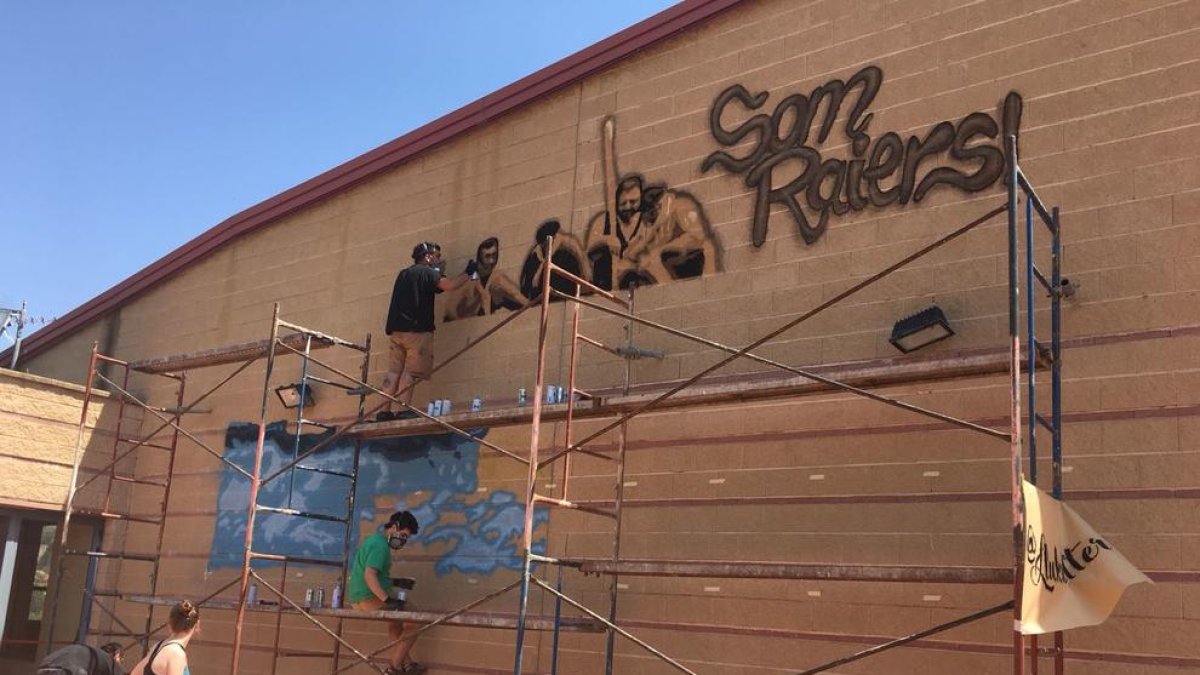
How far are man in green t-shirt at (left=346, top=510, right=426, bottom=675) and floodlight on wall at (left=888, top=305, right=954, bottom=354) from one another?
4371 mm

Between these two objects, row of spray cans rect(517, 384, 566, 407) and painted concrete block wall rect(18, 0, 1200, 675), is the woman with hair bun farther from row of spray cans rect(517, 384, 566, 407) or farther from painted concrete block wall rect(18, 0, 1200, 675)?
row of spray cans rect(517, 384, 566, 407)

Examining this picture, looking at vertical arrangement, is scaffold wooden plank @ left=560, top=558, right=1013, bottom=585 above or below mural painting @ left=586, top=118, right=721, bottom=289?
below

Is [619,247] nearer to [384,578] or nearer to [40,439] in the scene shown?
[384,578]

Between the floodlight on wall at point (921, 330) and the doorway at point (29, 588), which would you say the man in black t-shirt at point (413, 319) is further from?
the doorway at point (29, 588)

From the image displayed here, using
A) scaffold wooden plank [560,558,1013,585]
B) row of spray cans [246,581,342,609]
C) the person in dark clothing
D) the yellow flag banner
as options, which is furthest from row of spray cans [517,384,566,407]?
the yellow flag banner

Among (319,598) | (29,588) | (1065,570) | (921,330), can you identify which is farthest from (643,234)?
(29,588)

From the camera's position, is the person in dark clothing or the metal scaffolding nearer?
the metal scaffolding

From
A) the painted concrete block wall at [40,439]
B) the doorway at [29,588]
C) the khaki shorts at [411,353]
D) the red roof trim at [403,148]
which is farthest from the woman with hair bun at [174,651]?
the doorway at [29,588]

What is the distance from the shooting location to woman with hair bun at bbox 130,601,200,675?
6652mm

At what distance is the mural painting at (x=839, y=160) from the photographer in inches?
309

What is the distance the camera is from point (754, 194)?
8930 mm

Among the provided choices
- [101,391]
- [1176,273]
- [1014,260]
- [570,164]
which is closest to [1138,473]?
[1176,273]

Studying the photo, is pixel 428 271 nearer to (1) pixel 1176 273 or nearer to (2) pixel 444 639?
(2) pixel 444 639

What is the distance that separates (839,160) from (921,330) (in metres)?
1.59
